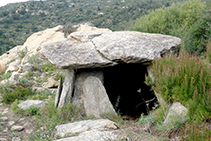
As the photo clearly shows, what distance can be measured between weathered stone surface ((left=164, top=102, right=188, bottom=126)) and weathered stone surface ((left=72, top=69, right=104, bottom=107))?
2.47 m

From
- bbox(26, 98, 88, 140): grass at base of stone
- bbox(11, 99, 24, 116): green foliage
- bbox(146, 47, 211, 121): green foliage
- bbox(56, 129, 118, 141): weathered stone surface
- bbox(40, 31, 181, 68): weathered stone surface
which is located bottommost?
bbox(11, 99, 24, 116): green foliage

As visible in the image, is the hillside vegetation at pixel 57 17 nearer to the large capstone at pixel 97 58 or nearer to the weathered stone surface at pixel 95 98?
the large capstone at pixel 97 58

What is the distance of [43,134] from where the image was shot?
4031 mm

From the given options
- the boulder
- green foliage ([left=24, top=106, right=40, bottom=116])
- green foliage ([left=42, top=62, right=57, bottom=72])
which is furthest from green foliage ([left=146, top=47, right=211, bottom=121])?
the boulder

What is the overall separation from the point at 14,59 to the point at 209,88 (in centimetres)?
1149

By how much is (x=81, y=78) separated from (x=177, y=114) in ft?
10.5

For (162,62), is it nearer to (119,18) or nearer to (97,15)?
(119,18)

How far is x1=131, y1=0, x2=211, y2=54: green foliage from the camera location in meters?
7.67

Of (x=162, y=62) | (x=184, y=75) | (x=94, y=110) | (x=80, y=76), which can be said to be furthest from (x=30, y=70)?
(x=184, y=75)

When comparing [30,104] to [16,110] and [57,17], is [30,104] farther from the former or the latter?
[57,17]

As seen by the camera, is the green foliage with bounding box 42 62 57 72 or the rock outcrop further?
the green foliage with bounding box 42 62 57 72

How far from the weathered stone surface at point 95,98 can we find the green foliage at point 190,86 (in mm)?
1538

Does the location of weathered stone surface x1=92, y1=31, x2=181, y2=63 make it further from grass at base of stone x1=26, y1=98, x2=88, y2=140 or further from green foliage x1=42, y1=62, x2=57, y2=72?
green foliage x1=42, y1=62, x2=57, y2=72

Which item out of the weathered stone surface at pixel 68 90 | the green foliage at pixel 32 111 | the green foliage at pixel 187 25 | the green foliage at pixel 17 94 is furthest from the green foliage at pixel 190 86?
the green foliage at pixel 17 94
